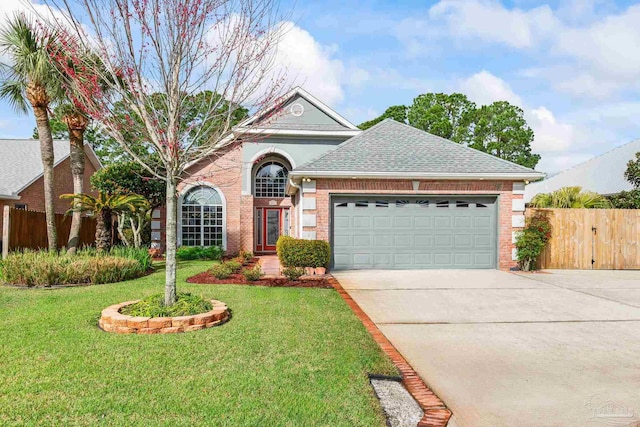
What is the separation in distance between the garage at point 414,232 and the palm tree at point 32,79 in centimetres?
794

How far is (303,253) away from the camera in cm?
1214

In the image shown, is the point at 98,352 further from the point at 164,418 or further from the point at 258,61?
the point at 258,61

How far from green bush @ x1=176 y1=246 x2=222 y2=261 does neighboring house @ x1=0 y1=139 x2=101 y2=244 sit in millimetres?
7496

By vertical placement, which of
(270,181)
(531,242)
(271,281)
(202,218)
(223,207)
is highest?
(270,181)

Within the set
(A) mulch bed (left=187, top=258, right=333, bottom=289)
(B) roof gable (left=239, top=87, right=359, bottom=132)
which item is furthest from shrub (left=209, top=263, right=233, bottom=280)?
(B) roof gable (left=239, top=87, right=359, bottom=132)

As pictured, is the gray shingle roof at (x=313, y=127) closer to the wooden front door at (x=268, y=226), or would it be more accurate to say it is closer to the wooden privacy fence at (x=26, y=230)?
the wooden front door at (x=268, y=226)

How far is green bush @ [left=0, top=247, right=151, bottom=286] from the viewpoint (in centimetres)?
1027

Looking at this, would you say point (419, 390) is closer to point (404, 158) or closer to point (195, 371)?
point (195, 371)

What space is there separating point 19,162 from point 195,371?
21788 mm

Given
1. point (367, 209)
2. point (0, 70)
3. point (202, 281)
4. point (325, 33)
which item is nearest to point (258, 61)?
point (325, 33)

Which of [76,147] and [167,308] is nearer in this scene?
[167,308]

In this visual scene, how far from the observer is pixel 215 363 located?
477cm

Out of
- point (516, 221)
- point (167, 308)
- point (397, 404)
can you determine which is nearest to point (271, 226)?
point (516, 221)

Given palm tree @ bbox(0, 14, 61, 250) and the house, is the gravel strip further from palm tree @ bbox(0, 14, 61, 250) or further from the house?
palm tree @ bbox(0, 14, 61, 250)
